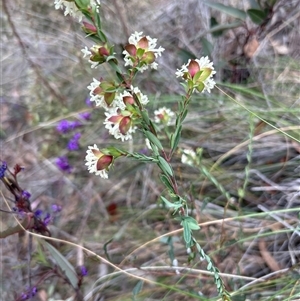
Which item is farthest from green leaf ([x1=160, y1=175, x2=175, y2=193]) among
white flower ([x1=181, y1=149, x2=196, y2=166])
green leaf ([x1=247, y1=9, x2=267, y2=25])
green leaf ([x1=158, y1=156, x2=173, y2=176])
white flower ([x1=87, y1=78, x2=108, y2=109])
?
green leaf ([x1=247, y1=9, x2=267, y2=25])


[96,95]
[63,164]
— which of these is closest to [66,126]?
[63,164]

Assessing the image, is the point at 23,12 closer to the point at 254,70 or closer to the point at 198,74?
the point at 254,70

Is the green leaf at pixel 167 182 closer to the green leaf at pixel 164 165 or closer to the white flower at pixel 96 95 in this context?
the green leaf at pixel 164 165

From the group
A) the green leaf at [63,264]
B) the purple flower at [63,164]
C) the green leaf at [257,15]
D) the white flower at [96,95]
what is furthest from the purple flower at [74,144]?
the white flower at [96,95]

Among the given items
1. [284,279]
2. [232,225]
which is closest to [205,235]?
[232,225]

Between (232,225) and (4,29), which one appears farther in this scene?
(4,29)

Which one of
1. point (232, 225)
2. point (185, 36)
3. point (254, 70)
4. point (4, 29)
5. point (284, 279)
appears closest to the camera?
point (284, 279)

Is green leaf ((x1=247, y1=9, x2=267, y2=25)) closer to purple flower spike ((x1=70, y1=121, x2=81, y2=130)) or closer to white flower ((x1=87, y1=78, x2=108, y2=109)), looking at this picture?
purple flower spike ((x1=70, y1=121, x2=81, y2=130))
